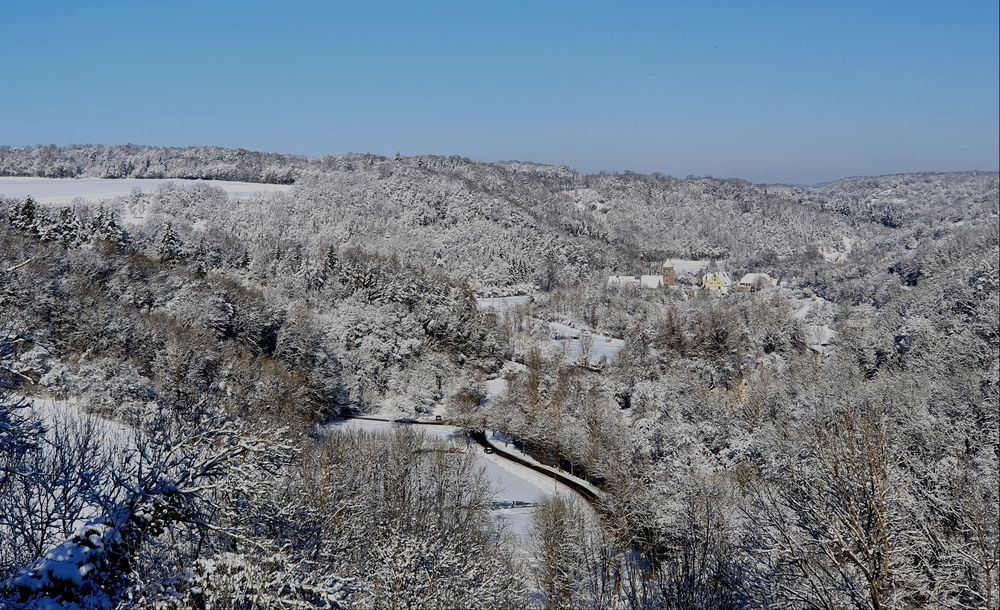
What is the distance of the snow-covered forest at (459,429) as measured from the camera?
752cm

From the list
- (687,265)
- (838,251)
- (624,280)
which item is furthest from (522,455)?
(838,251)

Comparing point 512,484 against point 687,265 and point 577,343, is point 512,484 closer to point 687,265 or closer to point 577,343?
point 577,343

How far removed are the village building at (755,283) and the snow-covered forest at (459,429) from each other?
407 inches

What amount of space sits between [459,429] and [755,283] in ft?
306

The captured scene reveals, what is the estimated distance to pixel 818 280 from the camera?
119m

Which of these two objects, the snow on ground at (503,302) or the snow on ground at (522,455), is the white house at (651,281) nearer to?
the snow on ground at (503,302)

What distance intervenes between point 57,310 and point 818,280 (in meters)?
119

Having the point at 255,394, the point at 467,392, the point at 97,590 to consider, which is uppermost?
the point at 97,590

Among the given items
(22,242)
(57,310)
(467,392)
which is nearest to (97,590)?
(57,310)

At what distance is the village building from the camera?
120500 millimetres

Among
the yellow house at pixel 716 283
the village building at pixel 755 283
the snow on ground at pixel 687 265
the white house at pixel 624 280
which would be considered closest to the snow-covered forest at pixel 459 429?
the white house at pixel 624 280

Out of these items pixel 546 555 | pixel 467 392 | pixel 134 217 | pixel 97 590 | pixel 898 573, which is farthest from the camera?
pixel 134 217

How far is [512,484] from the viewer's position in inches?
1419

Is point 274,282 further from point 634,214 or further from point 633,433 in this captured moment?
point 634,214
